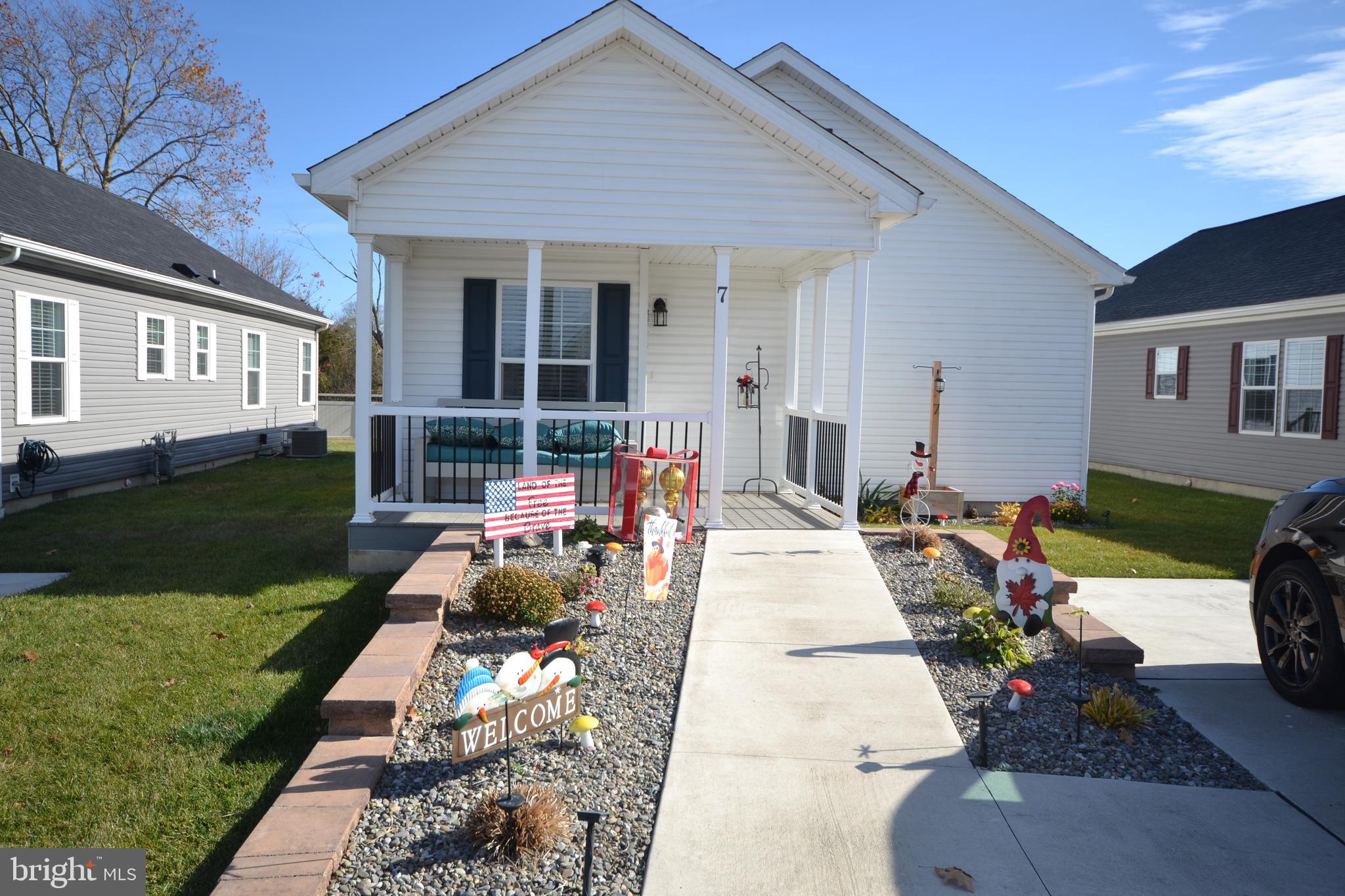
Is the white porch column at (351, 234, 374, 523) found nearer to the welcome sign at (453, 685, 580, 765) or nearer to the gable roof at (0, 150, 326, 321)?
the welcome sign at (453, 685, 580, 765)

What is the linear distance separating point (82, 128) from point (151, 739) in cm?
2733

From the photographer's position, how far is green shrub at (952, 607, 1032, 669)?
5.10 metres

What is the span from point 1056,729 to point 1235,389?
1240cm

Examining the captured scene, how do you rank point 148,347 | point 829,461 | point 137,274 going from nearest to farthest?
point 829,461 < point 137,274 < point 148,347

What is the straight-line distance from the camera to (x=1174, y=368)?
52.3 feet

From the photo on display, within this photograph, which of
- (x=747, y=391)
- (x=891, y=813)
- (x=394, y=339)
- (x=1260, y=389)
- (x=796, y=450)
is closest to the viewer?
(x=891, y=813)

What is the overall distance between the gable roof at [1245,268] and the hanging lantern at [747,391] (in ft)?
26.8

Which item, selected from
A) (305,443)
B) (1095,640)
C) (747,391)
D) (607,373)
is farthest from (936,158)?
(305,443)

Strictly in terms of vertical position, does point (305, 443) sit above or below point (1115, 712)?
above

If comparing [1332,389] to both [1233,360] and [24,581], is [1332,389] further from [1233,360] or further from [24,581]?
[24,581]

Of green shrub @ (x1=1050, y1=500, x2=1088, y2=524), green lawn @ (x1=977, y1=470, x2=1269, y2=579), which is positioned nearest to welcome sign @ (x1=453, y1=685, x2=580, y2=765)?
green lawn @ (x1=977, y1=470, x2=1269, y2=579)

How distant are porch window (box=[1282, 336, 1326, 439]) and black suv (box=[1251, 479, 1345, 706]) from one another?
31.5 feet

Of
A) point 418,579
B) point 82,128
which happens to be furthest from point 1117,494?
point 82,128

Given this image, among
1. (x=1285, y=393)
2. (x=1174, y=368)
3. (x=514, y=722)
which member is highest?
(x=1174, y=368)
